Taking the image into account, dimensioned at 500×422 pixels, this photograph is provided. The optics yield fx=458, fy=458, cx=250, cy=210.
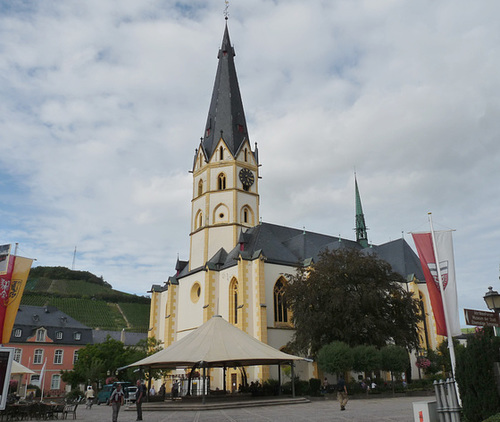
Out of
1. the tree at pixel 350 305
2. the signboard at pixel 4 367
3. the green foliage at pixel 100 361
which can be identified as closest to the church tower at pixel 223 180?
the green foliage at pixel 100 361

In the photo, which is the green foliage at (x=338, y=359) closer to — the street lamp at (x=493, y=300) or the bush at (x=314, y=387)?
the bush at (x=314, y=387)

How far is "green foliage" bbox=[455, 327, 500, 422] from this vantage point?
31.7 ft

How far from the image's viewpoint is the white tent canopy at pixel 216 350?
2217 centimetres

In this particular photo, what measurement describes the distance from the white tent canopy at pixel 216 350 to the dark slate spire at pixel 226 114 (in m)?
22.9

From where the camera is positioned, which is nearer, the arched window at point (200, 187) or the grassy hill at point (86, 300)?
the arched window at point (200, 187)

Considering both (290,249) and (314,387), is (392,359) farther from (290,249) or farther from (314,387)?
(290,249)

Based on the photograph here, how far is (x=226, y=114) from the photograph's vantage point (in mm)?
46469

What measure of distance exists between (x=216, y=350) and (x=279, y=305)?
15.2m

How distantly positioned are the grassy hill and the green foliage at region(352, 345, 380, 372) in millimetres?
67543

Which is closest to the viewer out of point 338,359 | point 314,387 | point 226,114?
point 338,359

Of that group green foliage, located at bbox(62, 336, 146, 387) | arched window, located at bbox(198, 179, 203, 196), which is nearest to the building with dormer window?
green foliage, located at bbox(62, 336, 146, 387)

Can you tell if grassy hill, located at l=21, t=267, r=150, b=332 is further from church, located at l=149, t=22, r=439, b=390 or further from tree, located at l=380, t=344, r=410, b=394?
tree, located at l=380, t=344, r=410, b=394

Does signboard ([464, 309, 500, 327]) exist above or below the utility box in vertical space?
above

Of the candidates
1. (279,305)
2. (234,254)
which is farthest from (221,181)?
(279,305)
